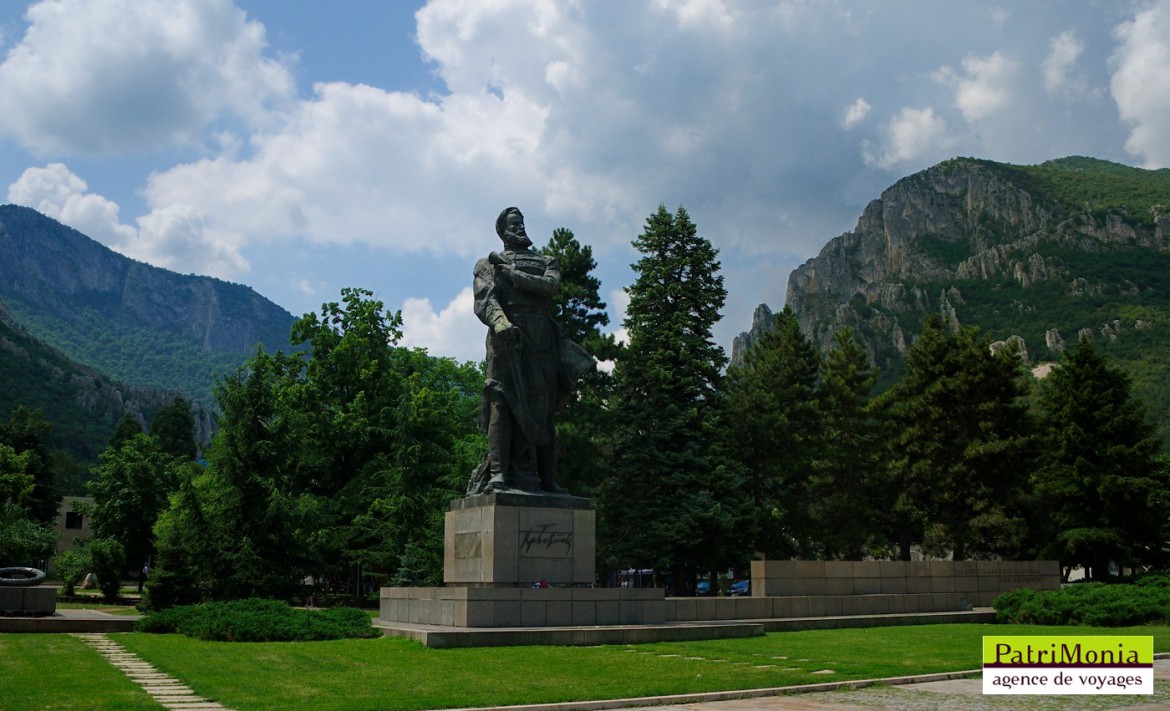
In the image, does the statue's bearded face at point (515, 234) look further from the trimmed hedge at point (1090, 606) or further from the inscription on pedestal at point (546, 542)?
the trimmed hedge at point (1090, 606)

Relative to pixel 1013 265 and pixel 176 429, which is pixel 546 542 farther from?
pixel 1013 265

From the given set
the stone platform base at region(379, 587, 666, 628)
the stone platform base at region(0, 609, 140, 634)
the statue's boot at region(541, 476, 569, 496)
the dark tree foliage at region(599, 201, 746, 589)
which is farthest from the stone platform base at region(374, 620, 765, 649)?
the dark tree foliage at region(599, 201, 746, 589)

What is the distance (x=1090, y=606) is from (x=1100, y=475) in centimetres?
1179

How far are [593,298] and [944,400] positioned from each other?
13231 mm

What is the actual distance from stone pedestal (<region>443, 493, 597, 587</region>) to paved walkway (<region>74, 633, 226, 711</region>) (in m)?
5.33

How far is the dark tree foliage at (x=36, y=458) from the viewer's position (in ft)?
179

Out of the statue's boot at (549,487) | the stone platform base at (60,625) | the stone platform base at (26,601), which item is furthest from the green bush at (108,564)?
the statue's boot at (549,487)

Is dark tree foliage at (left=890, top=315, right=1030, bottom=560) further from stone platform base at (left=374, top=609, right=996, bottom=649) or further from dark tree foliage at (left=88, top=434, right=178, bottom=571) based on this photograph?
dark tree foliage at (left=88, top=434, right=178, bottom=571)

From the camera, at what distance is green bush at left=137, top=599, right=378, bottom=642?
1549 centimetres

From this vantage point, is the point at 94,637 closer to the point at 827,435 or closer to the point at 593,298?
the point at 593,298

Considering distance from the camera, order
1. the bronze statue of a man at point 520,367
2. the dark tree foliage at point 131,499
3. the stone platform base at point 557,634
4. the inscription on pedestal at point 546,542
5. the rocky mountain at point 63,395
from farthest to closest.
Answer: the rocky mountain at point 63,395
the dark tree foliage at point 131,499
the bronze statue of a man at point 520,367
the inscription on pedestal at point 546,542
the stone platform base at point 557,634

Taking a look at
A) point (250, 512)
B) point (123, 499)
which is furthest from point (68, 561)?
point (250, 512)

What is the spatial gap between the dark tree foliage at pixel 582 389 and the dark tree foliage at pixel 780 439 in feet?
15.2

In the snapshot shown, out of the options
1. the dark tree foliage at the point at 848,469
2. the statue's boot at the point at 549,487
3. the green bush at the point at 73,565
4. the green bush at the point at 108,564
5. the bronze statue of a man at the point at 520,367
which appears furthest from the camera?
the dark tree foliage at the point at 848,469
